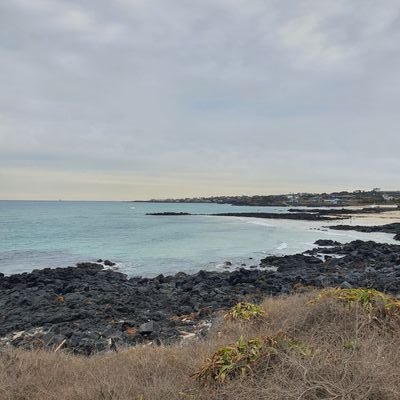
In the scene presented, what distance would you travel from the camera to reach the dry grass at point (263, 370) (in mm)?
3574

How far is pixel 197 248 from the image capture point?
29047mm

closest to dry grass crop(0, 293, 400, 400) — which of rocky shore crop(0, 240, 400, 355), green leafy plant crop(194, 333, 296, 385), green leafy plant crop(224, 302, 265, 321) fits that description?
green leafy plant crop(194, 333, 296, 385)

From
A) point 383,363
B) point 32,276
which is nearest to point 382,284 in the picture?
point 383,363

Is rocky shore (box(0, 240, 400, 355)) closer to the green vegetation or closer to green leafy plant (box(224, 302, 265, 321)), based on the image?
green leafy plant (box(224, 302, 265, 321))

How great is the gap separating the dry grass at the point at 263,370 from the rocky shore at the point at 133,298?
5.55ft

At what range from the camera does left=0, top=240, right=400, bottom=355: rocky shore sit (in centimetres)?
895

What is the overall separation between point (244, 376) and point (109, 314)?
25.9ft

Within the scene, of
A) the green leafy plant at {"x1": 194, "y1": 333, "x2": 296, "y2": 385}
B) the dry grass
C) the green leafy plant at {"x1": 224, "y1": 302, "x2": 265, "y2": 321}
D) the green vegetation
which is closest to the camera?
the dry grass

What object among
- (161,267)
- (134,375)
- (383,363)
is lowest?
(161,267)

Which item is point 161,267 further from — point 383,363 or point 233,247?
point 383,363

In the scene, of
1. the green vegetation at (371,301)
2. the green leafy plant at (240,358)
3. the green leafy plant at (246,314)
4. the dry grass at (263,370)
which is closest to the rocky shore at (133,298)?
the dry grass at (263,370)

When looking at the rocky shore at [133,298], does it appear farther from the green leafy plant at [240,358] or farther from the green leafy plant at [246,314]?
the green leafy plant at [240,358]

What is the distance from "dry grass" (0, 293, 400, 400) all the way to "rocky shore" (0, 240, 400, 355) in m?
1.69

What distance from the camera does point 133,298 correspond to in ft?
42.7
